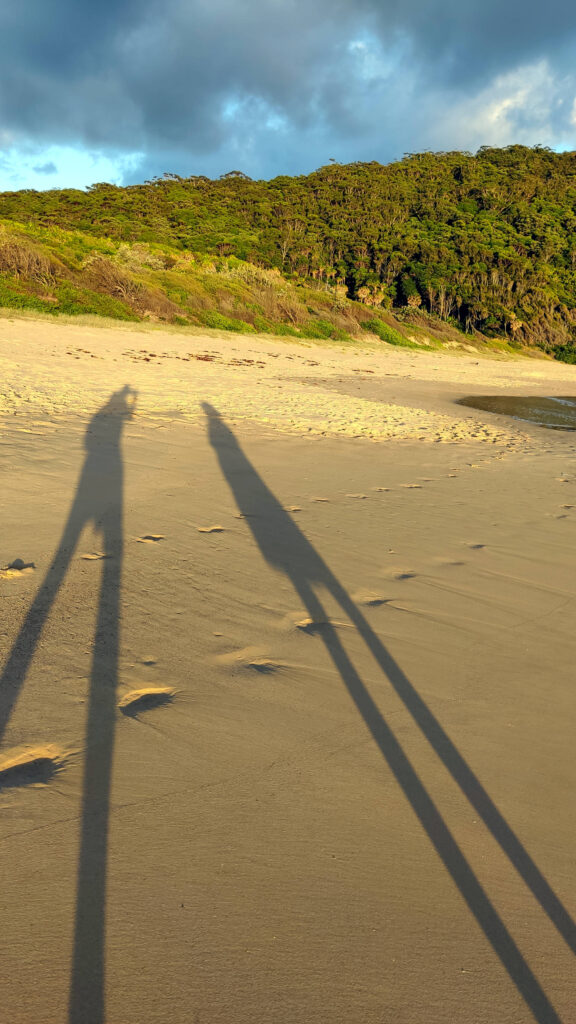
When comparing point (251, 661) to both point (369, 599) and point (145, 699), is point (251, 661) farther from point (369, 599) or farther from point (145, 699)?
point (369, 599)

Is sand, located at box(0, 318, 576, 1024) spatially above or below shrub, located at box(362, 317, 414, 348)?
below

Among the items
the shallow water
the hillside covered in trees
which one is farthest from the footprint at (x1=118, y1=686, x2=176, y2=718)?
the hillside covered in trees

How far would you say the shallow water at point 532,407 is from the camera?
11938mm

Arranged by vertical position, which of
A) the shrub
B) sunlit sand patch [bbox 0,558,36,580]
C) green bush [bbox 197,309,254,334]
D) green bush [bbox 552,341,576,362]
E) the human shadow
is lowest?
the human shadow

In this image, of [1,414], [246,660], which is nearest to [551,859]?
[246,660]

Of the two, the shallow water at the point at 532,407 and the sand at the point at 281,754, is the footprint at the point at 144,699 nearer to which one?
the sand at the point at 281,754

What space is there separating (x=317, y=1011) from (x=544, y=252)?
72797 millimetres

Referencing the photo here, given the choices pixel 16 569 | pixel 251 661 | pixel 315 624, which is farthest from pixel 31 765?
pixel 16 569

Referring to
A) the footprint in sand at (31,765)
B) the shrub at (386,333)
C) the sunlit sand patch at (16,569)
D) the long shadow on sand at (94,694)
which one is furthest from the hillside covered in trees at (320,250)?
the footprint in sand at (31,765)

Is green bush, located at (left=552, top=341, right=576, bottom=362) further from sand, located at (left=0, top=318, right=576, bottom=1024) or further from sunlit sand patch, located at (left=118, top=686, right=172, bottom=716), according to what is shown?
sunlit sand patch, located at (left=118, top=686, right=172, bottom=716)

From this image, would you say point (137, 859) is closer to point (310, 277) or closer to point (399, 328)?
point (399, 328)

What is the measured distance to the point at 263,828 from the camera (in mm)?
1798

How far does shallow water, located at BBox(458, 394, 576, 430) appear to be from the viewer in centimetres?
1194

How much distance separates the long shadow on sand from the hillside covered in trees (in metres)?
14.7
